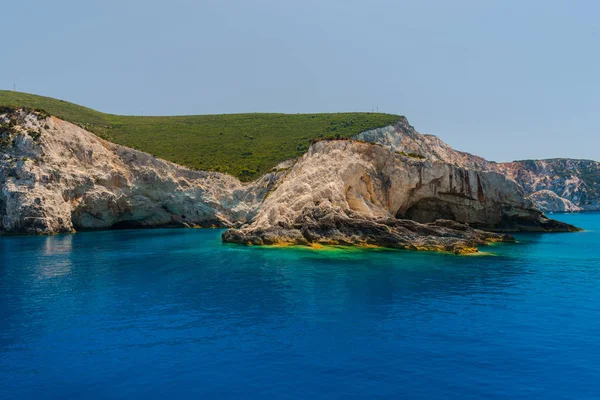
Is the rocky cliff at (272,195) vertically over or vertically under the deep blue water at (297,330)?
over

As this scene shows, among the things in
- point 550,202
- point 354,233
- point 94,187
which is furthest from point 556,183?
point 94,187

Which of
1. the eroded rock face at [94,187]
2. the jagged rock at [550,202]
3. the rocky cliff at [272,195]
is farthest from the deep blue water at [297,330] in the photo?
the jagged rock at [550,202]

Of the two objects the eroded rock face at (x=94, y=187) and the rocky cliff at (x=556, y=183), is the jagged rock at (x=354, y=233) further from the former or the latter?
the rocky cliff at (x=556, y=183)

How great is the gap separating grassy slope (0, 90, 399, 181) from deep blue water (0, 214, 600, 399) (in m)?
57.6

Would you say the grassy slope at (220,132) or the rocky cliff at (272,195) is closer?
the rocky cliff at (272,195)

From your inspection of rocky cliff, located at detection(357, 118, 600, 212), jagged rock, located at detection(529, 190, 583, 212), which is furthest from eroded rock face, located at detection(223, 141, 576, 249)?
jagged rock, located at detection(529, 190, 583, 212)

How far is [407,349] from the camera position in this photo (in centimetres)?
1602

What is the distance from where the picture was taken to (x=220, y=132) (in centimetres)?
11219

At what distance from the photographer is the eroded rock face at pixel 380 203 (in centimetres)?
A: 4766

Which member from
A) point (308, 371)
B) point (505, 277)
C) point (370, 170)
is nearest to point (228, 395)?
point (308, 371)

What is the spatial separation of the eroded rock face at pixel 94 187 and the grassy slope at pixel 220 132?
7.47m

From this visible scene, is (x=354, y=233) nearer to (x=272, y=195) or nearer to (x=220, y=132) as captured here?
(x=272, y=195)

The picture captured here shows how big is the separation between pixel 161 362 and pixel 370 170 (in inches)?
1818

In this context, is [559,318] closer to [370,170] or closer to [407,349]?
[407,349]
